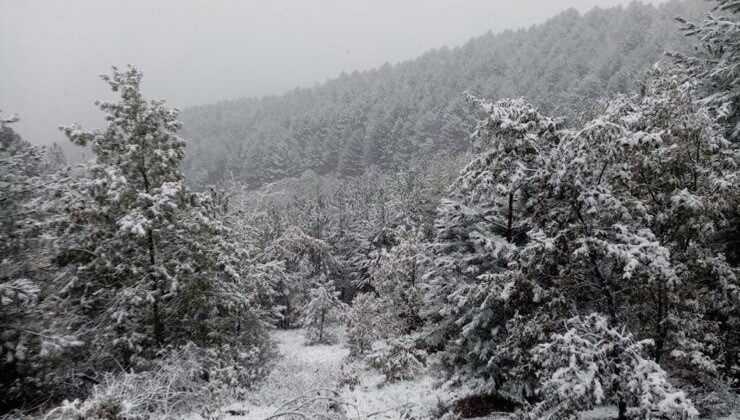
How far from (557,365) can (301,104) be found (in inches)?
6912

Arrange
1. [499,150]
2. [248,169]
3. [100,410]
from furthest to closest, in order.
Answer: [248,169] < [499,150] < [100,410]

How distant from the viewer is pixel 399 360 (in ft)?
68.7

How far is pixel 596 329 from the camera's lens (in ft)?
27.1

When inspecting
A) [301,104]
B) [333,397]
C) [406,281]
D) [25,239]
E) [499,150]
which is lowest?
[406,281]

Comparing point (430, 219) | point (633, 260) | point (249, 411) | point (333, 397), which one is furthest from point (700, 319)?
point (430, 219)

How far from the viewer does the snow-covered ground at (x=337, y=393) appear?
8266mm

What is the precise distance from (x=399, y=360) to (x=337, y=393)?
13.7m

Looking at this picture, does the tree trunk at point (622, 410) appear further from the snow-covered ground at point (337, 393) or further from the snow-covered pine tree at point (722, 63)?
the snow-covered pine tree at point (722, 63)

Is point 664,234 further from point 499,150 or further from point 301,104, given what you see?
point 301,104

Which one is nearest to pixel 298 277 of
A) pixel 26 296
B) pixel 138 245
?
pixel 138 245

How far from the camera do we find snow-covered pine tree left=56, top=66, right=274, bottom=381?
1167 centimetres

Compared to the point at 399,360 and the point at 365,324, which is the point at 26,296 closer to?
the point at 399,360

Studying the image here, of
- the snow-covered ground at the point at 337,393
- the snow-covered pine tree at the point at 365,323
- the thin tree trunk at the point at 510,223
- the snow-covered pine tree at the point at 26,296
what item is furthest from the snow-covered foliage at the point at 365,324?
the snow-covered pine tree at the point at 26,296

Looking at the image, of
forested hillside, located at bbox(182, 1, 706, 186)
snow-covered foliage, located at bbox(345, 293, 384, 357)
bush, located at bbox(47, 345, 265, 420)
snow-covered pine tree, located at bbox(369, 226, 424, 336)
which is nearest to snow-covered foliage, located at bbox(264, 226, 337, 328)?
snow-covered foliage, located at bbox(345, 293, 384, 357)
